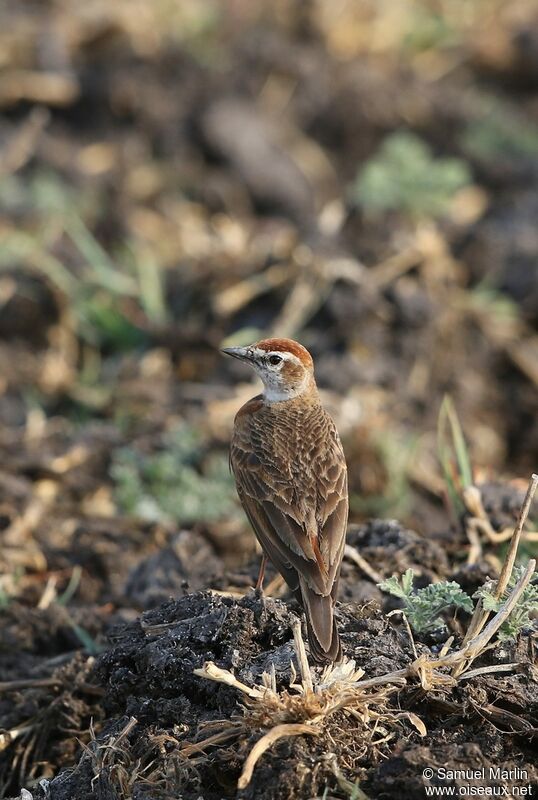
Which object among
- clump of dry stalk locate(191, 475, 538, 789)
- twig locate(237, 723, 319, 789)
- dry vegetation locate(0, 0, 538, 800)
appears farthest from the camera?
dry vegetation locate(0, 0, 538, 800)

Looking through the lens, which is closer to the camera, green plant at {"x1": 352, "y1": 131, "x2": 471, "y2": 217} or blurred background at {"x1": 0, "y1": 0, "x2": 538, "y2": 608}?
blurred background at {"x1": 0, "y1": 0, "x2": 538, "y2": 608}

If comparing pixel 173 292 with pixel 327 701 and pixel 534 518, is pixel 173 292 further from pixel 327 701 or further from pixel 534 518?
pixel 327 701

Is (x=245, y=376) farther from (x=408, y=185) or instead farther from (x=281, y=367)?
(x=281, y=367)

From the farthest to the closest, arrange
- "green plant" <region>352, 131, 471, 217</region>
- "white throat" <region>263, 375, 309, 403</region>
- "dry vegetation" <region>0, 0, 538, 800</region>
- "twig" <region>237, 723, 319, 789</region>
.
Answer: "green plant" <region>352, 131, 471, 217</region>, "white throat" <region>263, 375, 309, 403</region>, "dry vegetation" <region>0, 0, 538, 800</region>, "twig" <region>237, 723, 319, 789</region>

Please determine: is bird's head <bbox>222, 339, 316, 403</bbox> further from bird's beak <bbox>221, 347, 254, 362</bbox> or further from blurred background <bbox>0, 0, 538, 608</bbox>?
blurred background <bbox>0, 0, 538, 608</bbox>

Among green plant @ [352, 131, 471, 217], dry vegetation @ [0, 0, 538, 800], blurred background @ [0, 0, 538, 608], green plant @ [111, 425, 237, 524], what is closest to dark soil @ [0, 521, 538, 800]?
dry vegetation @ [0, 0, 538, 800]

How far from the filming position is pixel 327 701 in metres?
3.70

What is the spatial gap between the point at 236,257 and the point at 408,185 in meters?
1.68

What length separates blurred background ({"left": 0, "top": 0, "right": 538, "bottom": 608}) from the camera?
722 centimetres

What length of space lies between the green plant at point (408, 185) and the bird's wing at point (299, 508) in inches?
188

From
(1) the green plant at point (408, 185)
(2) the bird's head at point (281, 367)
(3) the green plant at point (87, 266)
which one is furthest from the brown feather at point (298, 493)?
(1) the green plant at point (408, 185)

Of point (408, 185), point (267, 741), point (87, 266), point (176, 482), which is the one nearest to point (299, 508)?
point (267, 741)

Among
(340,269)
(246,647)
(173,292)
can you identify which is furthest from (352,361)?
(246,647)

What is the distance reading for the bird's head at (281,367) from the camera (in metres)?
5.58
